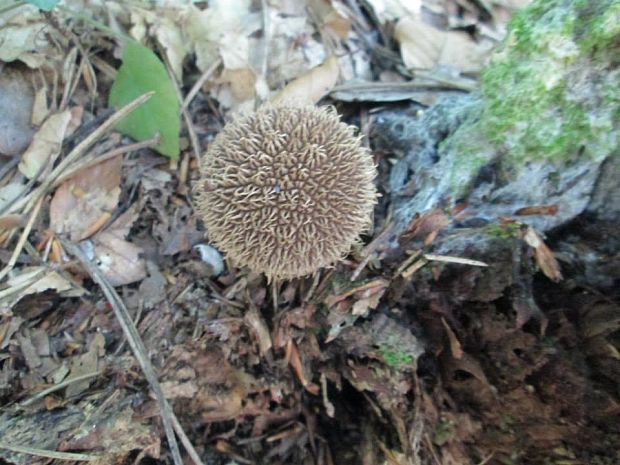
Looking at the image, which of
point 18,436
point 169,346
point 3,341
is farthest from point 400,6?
point 18,436

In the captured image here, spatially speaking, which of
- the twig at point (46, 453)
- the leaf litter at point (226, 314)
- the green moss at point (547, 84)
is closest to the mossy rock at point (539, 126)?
the green moss at point (547, 84)

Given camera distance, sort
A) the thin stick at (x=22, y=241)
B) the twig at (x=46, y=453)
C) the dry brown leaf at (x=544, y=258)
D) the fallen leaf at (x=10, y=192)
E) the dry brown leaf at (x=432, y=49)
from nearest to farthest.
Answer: the twig at (x=46, y=453) → the dry brown leaf at (x=544, y=258) → the thin stick at (x=22, y=241) → the fallen leaf at (x=10, y=192) → the dry brown leaf at (x=432, y=49)

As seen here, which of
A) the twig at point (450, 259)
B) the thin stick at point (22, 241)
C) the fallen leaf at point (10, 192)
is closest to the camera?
the twig at point (450, 259)

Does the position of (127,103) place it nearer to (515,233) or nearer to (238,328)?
(238,328)

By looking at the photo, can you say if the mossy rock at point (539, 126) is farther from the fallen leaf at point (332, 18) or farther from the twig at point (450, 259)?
the fallen leaf at point (332, 18)

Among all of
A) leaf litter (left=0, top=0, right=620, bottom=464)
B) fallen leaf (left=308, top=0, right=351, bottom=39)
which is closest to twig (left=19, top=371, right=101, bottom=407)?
leaf litter (left=0, top=0, right=620, bottom=464)

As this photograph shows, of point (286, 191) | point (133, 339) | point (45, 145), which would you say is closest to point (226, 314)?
point (133, 339)

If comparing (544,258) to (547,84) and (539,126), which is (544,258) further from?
(547,84)
